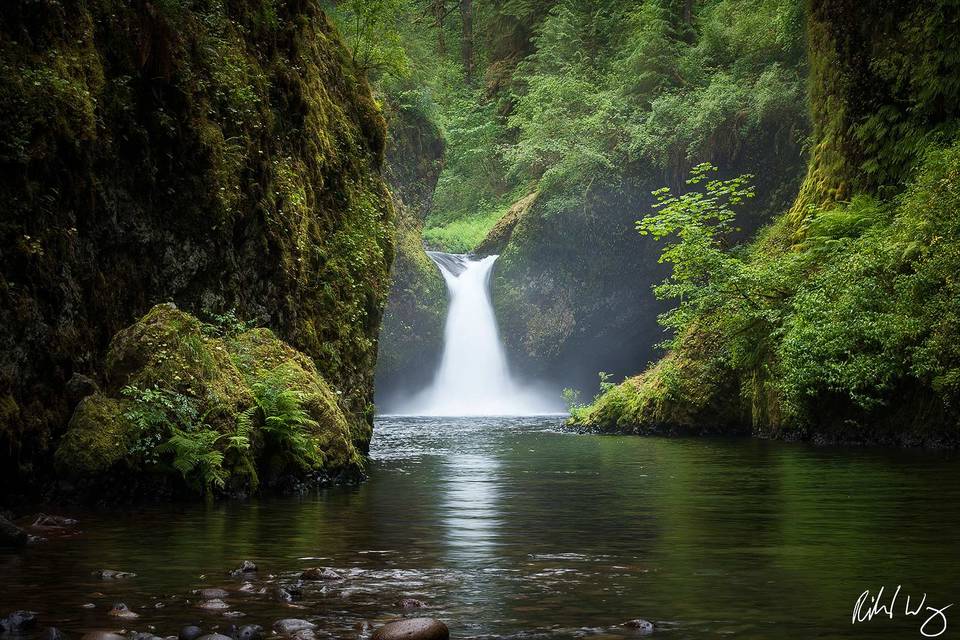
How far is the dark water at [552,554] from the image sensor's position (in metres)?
5.05

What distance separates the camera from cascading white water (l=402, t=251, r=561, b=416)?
37125mm

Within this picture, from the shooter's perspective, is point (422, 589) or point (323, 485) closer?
point (422, 589)

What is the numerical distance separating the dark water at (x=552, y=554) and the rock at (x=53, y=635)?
7.5 inches

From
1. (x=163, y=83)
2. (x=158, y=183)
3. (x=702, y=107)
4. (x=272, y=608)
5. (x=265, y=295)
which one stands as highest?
(x=702, y=107)

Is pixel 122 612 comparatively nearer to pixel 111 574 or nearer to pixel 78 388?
pixel 111 574

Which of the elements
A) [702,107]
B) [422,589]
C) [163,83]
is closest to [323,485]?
[163,83]

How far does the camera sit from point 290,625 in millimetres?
4758

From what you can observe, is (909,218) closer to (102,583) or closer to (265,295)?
(265,295)

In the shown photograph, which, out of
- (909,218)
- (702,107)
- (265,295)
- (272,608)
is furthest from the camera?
(702,107)

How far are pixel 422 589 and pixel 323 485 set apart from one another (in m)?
6.15

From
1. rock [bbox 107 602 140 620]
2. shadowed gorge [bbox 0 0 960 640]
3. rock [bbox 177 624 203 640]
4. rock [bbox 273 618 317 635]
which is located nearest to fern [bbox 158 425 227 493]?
shadowed gorge [bbox 0 0 960 640]

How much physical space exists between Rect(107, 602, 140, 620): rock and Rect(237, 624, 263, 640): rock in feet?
2.43

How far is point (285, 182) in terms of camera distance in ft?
46.4

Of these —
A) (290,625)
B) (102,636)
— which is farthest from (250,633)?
(102,636)
